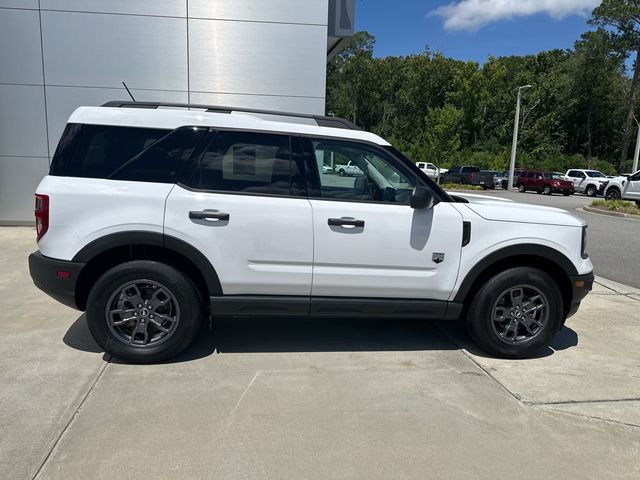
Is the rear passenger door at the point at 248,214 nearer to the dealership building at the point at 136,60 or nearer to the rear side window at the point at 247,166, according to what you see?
the rear side window at the point at 247,166

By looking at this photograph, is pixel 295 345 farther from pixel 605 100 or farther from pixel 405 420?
pixel 605 100

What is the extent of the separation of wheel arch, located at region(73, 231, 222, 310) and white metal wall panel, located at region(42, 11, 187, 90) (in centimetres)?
687

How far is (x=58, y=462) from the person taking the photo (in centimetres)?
272

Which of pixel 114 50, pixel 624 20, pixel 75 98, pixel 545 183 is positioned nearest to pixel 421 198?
pixel 114 50

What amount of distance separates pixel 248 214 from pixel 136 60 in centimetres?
749

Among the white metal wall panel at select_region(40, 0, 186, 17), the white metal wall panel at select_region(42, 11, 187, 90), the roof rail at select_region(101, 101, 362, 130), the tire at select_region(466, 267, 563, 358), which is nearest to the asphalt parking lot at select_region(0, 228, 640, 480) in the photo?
Result: the tire at select_region(466, 267, 563, 358)

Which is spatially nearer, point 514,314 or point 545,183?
point 514,314

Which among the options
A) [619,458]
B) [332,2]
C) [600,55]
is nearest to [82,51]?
[332,2]

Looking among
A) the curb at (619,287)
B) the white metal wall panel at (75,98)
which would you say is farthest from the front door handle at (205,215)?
the white metal wall panel at (75,98)

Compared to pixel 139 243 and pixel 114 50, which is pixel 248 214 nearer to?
pixel 139 243

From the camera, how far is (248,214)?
A: 3846 mm

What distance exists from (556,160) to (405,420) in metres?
57.6

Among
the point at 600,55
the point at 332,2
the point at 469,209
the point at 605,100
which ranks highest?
the point at 600,55

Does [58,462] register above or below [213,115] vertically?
below
